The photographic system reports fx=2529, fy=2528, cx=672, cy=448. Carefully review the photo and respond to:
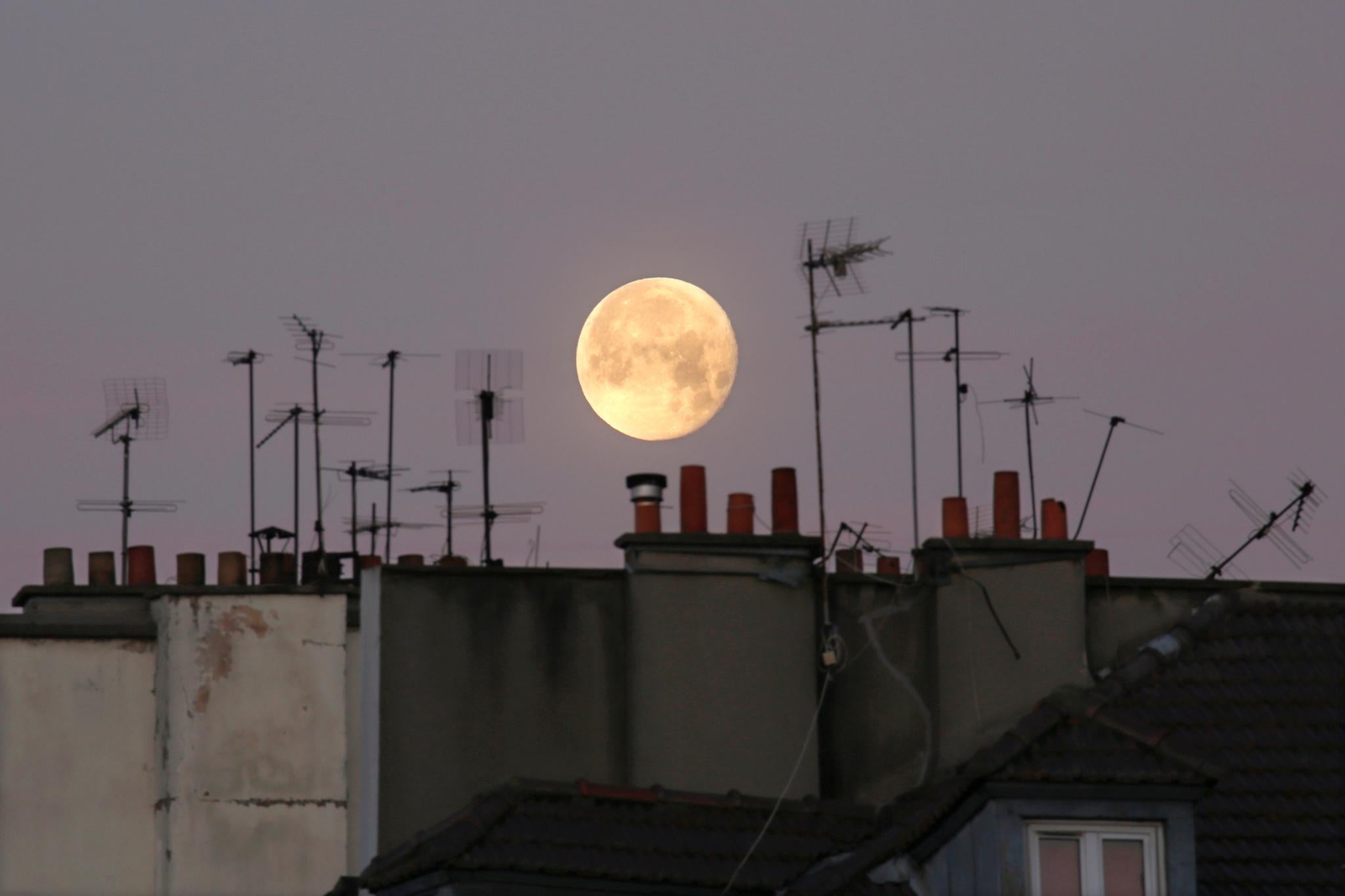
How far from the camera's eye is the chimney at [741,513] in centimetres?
2216

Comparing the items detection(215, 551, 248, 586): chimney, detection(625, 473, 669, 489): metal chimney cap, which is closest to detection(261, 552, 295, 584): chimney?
detection(215, 551, 248, 586): chimney

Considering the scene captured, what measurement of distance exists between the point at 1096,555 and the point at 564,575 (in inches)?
200

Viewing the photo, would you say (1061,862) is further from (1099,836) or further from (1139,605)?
(1139,605)

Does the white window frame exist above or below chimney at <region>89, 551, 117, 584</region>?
below

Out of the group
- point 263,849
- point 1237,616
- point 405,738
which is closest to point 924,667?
point 1237,616

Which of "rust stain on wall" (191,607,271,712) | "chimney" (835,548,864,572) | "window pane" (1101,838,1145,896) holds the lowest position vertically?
"window pane" (1101,838,1145,896)

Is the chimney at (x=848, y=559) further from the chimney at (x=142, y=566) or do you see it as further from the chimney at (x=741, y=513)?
the chimney at (x=142, y=566)

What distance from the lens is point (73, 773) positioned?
32.2 m

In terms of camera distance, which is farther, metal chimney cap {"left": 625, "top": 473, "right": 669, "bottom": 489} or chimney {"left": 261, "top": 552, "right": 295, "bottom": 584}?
chimney {"left": 261, "top": 552, "right": 295, "bottom": 584}

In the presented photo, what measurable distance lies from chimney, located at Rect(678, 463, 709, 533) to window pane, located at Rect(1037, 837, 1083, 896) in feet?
15.5

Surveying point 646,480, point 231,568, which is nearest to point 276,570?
point 231,568

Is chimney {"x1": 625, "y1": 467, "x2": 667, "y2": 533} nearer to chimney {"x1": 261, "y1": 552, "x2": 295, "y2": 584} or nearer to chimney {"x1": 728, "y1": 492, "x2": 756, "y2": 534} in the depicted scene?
chimney {"x1": 728, "y1": 492, "x2": 756, "y2": 534}

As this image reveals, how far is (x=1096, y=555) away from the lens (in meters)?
23.5

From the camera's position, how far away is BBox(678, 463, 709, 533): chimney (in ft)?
72.9
